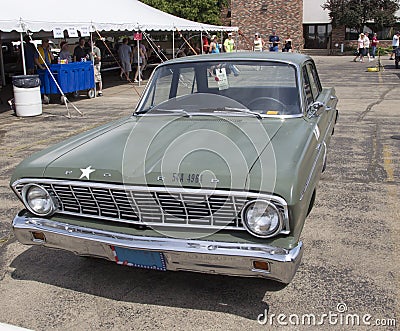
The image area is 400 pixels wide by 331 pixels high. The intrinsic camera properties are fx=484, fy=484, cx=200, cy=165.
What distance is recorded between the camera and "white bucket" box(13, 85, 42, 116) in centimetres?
1177

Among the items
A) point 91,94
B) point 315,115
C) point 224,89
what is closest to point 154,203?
point 224,89

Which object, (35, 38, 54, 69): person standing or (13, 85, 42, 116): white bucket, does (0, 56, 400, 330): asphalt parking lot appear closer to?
(13, 85, 42, 116): white bucket

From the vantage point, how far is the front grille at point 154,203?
9.82 feet

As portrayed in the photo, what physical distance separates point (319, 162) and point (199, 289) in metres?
1.52

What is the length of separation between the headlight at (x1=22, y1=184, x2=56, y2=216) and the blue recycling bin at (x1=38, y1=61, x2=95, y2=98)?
34.7ft

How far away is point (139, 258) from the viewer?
3.18 metres

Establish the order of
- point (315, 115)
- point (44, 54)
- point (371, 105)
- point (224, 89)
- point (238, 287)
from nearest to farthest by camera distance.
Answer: point (238, 287) → point (315, 115) → point (224, 89) → point (371, 105) → point (44, 54)

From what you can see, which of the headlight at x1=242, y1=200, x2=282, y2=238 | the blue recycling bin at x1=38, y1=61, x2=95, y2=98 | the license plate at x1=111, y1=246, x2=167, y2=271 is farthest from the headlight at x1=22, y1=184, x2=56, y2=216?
the blue recycling bin at x1=38, y1=61, x2=95, y2=98

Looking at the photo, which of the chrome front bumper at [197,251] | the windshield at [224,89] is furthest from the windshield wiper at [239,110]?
the chrome front bumper at [197,251]

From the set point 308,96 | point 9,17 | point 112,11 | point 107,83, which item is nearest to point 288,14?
point 107,83

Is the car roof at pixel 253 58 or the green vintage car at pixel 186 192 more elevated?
the car roof at pixel 253 58

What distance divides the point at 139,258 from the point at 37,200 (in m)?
0.90

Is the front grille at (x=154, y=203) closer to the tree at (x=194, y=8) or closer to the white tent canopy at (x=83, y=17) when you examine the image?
the white tent canopy at (x=83, y=17)

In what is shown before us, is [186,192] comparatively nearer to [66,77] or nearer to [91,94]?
[66,77]
